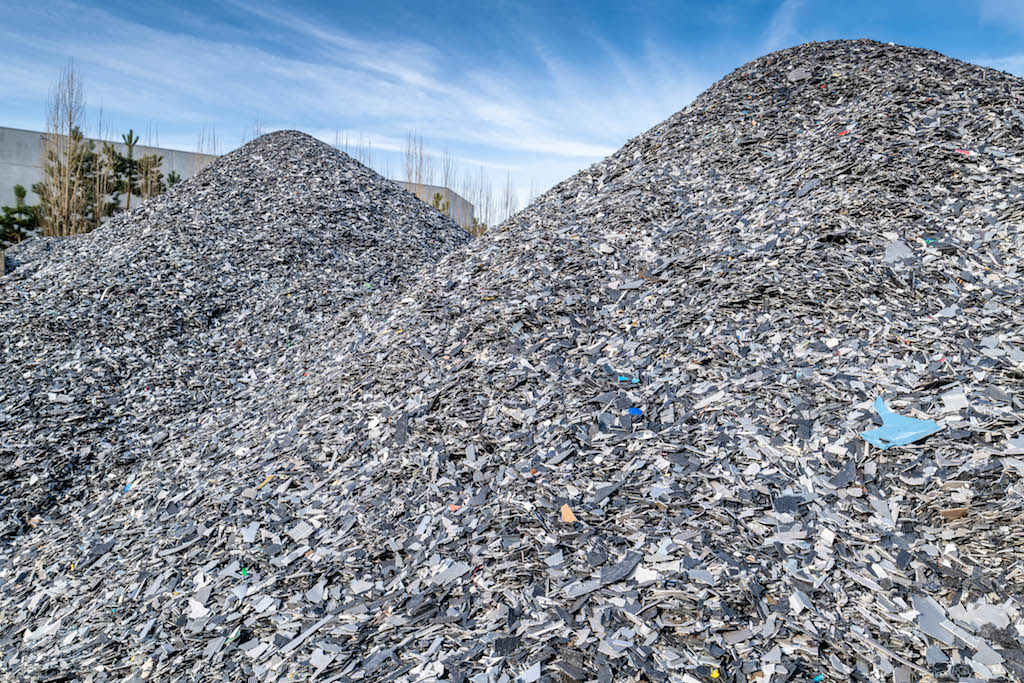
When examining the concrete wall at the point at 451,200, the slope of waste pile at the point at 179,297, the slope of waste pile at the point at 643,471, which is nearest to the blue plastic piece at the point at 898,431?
the slope of waste pile at the point at 643,471

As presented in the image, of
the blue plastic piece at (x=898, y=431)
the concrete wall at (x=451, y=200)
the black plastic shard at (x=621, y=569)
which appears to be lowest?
the black plastic shard at (x=621, y=569)

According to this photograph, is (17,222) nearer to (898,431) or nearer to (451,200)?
(451,200)

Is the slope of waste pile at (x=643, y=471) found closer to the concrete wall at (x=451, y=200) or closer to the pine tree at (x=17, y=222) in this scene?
the pine tree at (x=17, y=222)

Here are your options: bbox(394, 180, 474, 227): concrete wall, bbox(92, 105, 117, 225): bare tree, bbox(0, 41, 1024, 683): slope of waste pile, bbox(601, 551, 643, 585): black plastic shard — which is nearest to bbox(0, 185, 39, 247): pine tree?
bbox(92, 105, 117, 225): bare tree

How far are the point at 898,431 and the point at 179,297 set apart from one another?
20.5 feet

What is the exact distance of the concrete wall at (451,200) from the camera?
18719 mm

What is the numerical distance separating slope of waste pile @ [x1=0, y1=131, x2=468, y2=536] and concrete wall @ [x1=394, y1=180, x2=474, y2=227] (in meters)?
9.30

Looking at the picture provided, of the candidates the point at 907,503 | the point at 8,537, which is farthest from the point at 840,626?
the point at 8,537

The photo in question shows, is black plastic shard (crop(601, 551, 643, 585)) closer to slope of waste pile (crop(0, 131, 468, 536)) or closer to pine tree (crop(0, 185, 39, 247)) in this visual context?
slope of waste pile (crop(0, 131, 468, 536))

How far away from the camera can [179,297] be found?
629 cm

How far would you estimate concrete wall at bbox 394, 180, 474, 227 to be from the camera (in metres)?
Answer: 18.7

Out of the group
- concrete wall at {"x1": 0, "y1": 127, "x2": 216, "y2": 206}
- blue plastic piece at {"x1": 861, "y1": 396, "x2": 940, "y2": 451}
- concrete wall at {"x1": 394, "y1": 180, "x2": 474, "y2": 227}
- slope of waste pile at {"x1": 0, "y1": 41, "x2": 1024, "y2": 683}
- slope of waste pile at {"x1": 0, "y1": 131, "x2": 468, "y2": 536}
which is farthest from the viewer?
concrete wall at {"x1": 394, "y1": 180, "x2": 474, "y2": 227}

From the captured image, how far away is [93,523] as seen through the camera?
3.84m

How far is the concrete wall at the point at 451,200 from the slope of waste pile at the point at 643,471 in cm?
1437
